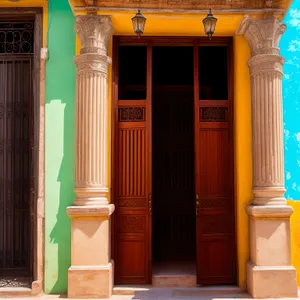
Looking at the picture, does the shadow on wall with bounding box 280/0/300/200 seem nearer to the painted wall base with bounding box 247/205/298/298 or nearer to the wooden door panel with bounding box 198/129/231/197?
the painted wall base with bounding box 247/205/298/298

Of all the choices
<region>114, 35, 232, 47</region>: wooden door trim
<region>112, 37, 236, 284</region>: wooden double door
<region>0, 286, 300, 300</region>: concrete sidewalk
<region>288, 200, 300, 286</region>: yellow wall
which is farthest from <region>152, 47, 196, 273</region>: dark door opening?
<region>288, 200, 300, 286</region>: yellow wall

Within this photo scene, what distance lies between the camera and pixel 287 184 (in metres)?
6.74

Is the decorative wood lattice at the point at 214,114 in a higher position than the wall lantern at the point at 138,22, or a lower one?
Result: lower

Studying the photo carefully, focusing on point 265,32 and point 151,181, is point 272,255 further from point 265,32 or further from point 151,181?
point 265,32

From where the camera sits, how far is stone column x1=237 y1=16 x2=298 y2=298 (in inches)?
243

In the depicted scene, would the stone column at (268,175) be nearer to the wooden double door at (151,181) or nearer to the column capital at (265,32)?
the column capital at (265,32)

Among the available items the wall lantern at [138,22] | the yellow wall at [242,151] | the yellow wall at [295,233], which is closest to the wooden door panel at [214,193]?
the yellow wall at [242,151]

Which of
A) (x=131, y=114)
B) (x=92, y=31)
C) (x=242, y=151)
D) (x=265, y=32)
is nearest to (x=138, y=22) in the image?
(x=92, y=31)

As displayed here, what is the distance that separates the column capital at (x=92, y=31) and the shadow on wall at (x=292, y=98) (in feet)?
9.72

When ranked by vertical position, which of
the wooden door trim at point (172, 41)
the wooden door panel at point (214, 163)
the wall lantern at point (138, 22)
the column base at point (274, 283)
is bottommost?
the column base at point (274, 283)

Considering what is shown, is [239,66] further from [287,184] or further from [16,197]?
[16,197]

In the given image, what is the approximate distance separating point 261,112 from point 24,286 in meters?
4.62

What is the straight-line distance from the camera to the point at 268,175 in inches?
248

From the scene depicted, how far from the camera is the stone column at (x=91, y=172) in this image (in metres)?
6.12
